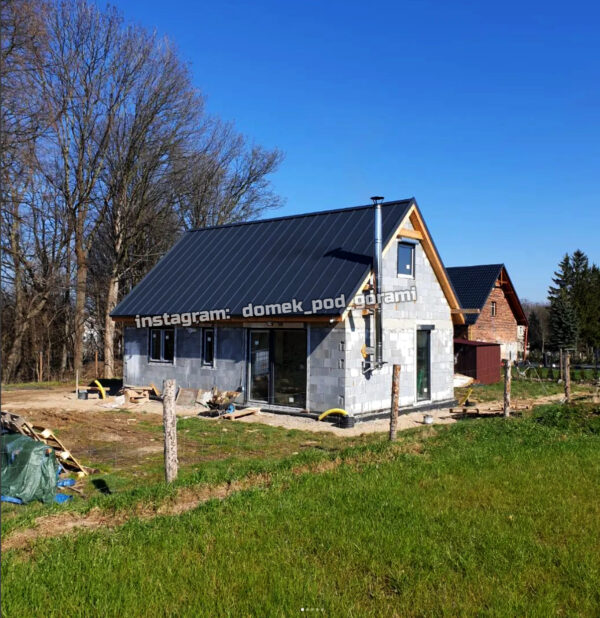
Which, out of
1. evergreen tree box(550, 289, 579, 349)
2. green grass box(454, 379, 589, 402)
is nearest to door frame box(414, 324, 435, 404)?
green grass box(454, 379, 589, 402)

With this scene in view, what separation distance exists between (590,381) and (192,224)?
25294 mm

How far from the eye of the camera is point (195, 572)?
18.9 feet

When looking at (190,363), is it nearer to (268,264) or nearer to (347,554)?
(268,264)

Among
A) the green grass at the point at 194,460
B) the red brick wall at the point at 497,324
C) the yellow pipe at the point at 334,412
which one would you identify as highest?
the red brick wall at the point at 497,324

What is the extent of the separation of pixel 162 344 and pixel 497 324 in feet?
80.7

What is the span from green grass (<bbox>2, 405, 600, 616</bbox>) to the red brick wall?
1074 inches

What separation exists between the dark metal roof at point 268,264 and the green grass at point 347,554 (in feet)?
25.8

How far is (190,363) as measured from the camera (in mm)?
19703

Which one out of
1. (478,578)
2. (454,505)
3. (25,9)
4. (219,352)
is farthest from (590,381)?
(25,9)

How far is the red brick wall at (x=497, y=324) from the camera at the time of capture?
36.3 m

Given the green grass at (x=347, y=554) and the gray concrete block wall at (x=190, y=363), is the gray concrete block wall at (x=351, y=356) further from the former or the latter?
the green grass at (x=347, y=554)

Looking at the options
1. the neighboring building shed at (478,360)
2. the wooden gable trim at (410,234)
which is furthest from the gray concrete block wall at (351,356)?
the neighboring building shed at (478,360)

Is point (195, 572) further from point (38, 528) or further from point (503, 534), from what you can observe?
point (503, 534)

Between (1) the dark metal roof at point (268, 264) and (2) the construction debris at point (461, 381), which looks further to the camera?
(2) the construction debris at point (461, 381)
